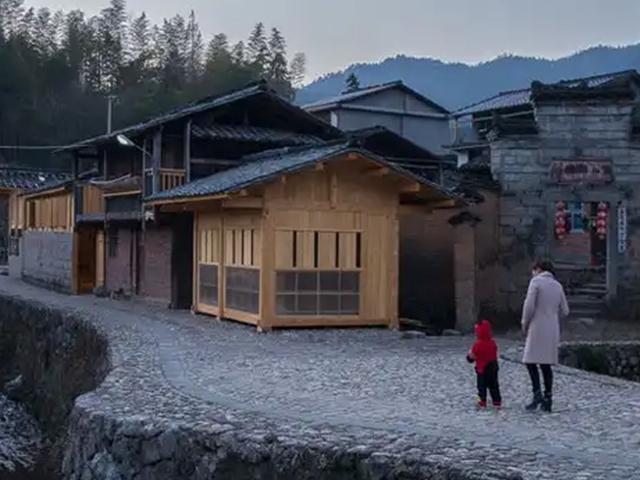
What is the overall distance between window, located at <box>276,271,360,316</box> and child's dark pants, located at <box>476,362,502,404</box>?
8833 millimetres

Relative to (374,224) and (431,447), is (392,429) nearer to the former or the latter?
(431,447)

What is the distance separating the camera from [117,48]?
2539 inches

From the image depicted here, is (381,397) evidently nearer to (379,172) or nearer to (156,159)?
(379,172)

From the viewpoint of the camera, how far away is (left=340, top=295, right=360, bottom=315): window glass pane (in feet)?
65.9

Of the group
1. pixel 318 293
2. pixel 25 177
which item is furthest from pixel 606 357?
pixel 25 177

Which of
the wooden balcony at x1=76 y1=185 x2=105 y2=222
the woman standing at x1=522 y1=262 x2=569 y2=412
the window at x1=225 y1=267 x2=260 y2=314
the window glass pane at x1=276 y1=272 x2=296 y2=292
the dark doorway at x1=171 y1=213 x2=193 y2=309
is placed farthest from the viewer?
the wooden balcony at x1=76 y1=185 x2=105 y2=222

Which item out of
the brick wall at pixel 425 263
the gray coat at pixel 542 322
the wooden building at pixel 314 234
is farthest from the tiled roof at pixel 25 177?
the gray coat at pixel 542 322

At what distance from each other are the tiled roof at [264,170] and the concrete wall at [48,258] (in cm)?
1052

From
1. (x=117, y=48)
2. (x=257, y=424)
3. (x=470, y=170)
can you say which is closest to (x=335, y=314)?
(x=470, y=170)

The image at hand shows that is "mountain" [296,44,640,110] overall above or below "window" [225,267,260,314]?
above

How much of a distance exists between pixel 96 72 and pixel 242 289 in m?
45.6

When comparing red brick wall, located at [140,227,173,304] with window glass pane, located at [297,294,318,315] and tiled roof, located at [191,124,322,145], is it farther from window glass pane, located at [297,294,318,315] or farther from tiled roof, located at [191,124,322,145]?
window glass pane, located at [297,294,318,315]

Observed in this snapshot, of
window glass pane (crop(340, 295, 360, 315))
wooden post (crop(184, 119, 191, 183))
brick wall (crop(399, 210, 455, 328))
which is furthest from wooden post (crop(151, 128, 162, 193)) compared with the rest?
window glass pane (crop(340, 295, 360, 315))

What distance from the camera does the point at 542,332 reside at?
10.9 metres
